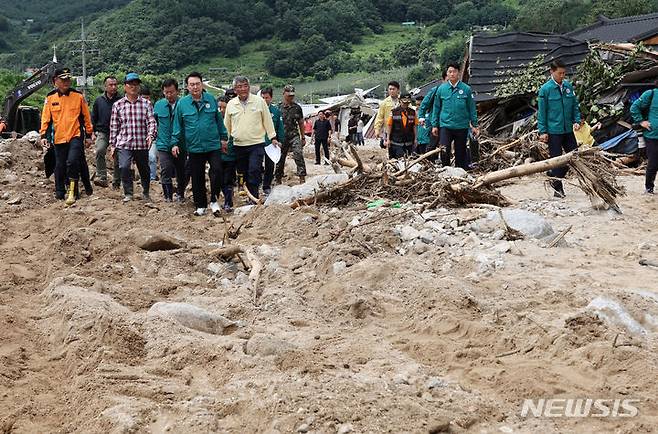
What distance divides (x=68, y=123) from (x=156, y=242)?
11.3 feet

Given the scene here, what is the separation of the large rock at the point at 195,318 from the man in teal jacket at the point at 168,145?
4.70 metres

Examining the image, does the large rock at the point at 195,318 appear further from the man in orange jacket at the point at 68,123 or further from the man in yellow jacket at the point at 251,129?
the man in orange jacket at the point at 68,123

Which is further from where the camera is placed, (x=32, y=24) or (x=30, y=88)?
(x=32, y=24)

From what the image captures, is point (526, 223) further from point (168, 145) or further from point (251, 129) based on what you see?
point (168, 145)

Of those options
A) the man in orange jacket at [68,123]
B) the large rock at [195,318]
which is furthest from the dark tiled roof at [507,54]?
the large rock at [195,318]

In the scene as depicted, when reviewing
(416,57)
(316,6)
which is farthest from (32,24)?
(416,57)

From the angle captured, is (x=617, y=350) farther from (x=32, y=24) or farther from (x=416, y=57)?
(x=32, y=24)

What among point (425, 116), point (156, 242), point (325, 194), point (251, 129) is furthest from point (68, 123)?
point (425, 116)

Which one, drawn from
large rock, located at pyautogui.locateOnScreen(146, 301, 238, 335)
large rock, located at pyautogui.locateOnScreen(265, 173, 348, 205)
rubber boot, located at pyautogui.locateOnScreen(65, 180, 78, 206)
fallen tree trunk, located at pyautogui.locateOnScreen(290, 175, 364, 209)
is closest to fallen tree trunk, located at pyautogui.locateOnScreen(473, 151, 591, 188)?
fallen tree trunk, located at pyautogui.locateOnScreen(290, 175, 364, 209)

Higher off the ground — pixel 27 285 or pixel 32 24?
pixel 32 24

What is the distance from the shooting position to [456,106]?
31.1 feet

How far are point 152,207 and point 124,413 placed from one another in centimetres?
595

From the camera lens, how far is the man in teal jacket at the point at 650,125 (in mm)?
8930

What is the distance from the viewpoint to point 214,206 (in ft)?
29.3
